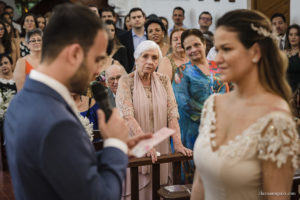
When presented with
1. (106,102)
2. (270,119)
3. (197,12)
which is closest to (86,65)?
(106,102)

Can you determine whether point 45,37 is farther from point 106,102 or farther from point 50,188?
point 50,188

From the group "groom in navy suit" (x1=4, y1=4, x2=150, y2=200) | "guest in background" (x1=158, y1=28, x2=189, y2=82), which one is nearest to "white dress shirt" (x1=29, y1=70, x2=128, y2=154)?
"groom in navy suit" (x1=4, y1=4, x2=150, y2=200)

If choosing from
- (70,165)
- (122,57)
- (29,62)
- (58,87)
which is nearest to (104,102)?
(58,87)

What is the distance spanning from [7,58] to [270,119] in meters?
4.66

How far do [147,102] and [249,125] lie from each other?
167cm

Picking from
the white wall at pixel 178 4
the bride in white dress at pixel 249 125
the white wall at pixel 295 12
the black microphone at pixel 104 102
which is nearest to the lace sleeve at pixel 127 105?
the bride in white dress at pixel 249 125

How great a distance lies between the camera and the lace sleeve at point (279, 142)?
1.40m

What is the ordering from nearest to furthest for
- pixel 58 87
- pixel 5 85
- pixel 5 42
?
pixel 58 87, pixel 5 85, pixel 5 42

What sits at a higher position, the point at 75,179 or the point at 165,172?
the point at 75,179

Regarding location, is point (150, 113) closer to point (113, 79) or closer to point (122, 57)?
point (113, 79)

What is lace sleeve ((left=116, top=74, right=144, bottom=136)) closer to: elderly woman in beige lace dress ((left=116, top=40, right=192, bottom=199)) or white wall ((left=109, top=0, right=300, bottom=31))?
elderly woman in beige lace dress ((left=116, top=40, right=192, bottom=199))

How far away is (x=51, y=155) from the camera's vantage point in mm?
1114

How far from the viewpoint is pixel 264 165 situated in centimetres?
143

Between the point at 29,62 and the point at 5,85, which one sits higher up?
the point at 29,62
